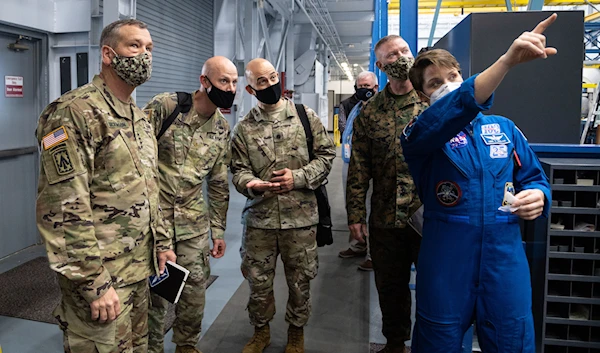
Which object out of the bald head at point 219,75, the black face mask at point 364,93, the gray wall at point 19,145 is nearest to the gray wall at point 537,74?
the bald head at point 219,75

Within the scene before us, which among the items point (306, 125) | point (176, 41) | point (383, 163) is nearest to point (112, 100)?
point (306, 125)

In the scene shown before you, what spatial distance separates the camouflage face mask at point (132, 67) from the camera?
5.48 feet

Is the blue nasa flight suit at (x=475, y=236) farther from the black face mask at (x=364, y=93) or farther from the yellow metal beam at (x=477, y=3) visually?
the yellow metal beam at (x=477, y=3)

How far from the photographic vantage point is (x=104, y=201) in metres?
1.58

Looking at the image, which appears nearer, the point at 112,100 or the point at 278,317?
the point at 112,100

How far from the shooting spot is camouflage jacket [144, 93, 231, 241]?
2314 mm

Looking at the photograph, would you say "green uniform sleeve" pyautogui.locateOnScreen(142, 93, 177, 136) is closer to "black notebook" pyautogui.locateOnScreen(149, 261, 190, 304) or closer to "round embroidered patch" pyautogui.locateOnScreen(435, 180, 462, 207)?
"black notebook" pyautogui.locateOnScreen(149, 261, 190, 304)

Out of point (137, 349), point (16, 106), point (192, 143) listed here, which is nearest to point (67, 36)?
point (16, 106)

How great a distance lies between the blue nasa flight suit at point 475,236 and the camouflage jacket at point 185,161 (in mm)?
1190

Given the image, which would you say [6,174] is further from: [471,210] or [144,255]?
[471,210]

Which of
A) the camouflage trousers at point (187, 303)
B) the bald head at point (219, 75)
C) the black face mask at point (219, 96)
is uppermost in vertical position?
the bald head at point (219, 75)

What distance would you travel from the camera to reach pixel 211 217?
8.39ft

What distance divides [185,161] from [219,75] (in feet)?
1.61

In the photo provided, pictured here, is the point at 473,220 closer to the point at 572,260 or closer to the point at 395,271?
the point at 572,260
